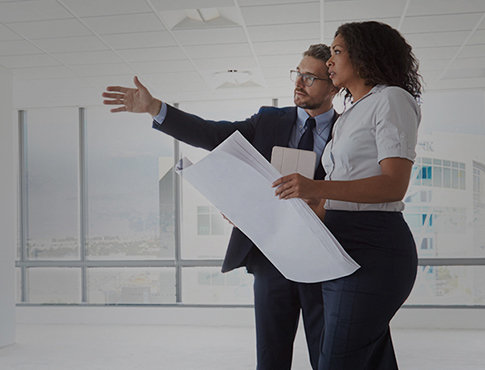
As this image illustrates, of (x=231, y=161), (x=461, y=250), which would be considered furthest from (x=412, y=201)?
(x=231, y=161)

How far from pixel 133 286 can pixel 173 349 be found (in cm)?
168

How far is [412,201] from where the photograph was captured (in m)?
5.61

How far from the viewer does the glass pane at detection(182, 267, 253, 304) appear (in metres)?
5.80

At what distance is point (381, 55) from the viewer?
1.12m

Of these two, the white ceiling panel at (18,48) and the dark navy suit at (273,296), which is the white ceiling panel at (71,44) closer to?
the white ceiling panel at (18,48)

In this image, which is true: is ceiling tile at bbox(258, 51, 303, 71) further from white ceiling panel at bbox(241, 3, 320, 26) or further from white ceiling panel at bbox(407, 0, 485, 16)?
white ceiling panel at bbox(407, 0, 485, 16)

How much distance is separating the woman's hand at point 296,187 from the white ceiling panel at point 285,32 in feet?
9.35

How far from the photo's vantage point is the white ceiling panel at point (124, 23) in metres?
3.40

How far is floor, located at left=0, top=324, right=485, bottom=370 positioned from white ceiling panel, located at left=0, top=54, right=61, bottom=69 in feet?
8.56

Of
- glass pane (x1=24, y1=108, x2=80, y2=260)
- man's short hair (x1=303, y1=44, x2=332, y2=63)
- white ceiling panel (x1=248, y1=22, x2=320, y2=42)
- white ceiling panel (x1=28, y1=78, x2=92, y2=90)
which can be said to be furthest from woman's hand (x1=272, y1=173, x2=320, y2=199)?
glass pane (x1=24, y1=108, x2=80, y2=260)

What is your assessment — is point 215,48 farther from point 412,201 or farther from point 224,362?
point 412,201

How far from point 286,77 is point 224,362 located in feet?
9.17

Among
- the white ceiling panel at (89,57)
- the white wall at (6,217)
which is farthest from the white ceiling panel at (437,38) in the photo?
Answer: the white wall at (6,217)

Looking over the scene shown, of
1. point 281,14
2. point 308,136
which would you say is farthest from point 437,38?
point 308,136
